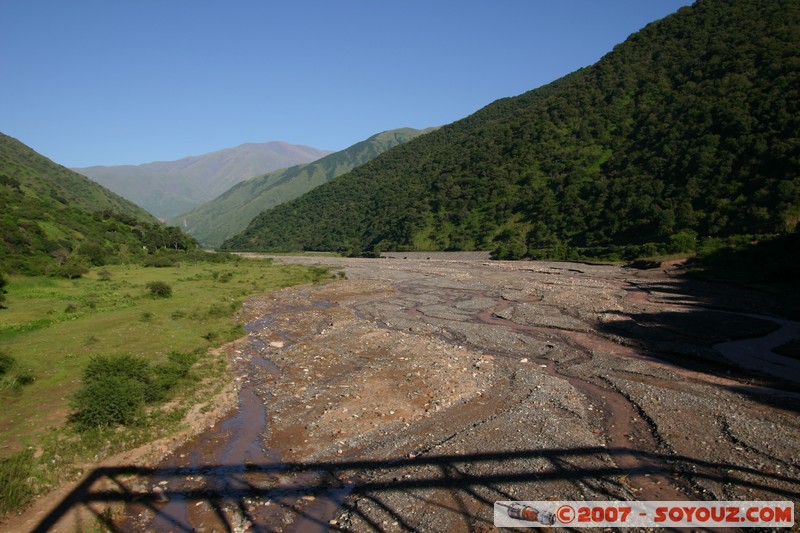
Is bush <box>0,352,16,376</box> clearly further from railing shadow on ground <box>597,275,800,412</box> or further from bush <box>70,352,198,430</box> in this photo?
railing shadow on ground <box>597,275,800,412</box>

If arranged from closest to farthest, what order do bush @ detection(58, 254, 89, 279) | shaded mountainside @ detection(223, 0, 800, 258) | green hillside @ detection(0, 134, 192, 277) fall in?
bush @ detection(58, 254, 89, 279) < green hillside @ detection(0, 134, 192, 277) < shaded mountainside @ detection(223, 0, 800, 258)

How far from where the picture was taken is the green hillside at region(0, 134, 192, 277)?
45.8 metres

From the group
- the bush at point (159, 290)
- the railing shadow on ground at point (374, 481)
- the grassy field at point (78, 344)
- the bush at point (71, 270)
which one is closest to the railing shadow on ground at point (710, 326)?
the railing shadow on ground at point (374, 481)

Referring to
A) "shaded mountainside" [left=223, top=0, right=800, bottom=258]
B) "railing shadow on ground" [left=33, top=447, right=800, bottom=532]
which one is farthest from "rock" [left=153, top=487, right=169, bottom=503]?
"shaded mountainside" [left=223, top=0, right=800, bottom=258]

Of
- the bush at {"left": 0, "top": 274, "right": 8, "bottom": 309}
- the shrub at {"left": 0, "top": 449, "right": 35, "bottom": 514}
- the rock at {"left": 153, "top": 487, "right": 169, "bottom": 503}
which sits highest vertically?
the bush at {"left": 0, "top": 274, "right": 8, "bottom": 309}

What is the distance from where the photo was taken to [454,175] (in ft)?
434

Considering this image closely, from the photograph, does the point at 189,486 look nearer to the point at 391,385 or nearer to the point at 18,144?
the point at 391,385

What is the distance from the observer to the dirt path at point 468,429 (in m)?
11.2

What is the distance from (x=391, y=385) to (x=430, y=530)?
374 inches

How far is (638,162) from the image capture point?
88.1 m

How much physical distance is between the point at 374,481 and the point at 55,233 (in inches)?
2548

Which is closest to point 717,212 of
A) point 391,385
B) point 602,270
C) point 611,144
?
point 602,270

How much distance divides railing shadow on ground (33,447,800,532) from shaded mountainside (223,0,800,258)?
52.5m

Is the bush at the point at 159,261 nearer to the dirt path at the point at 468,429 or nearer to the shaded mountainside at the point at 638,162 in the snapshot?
the dirt path at the point at 468,429
